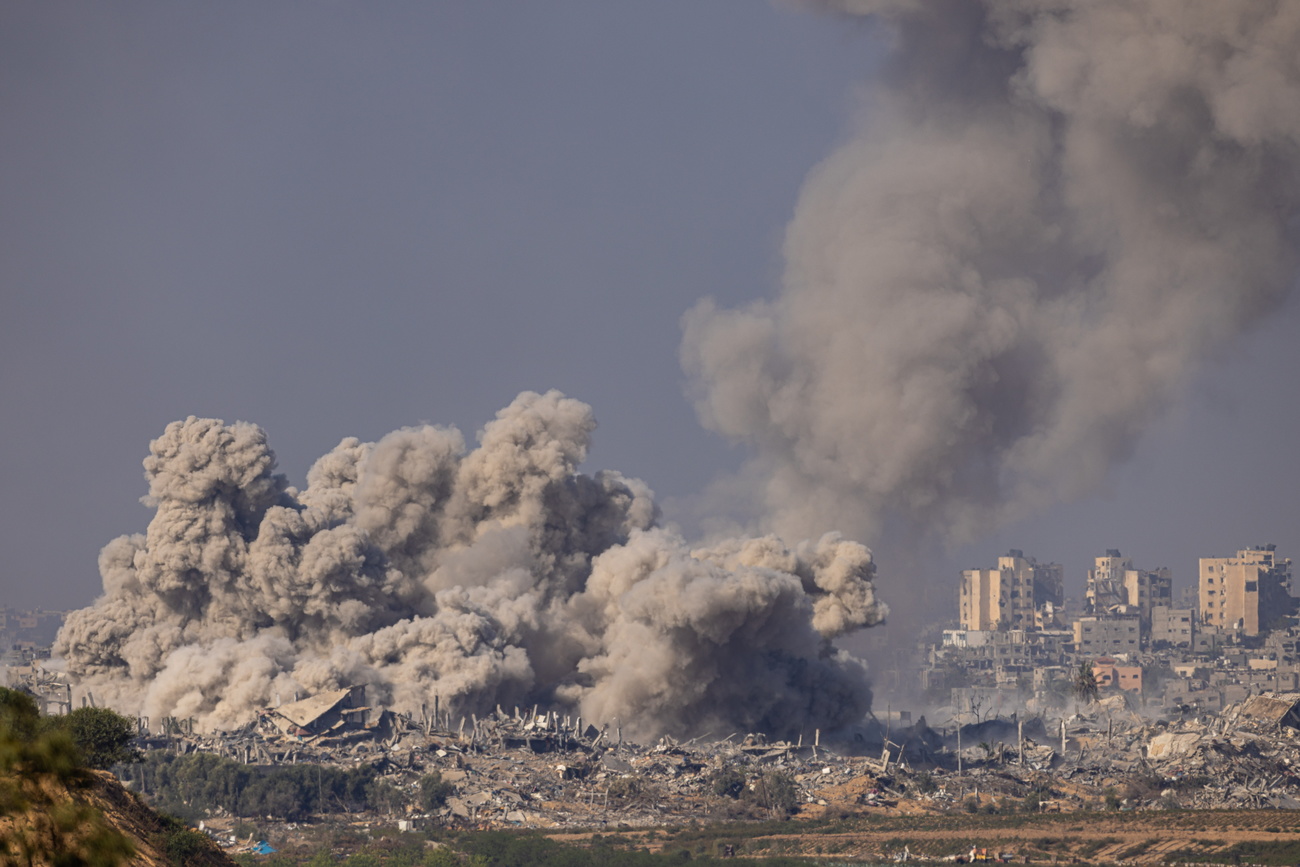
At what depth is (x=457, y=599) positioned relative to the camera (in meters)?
80.2

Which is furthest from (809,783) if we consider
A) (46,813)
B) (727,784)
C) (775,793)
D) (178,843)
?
(46,813)

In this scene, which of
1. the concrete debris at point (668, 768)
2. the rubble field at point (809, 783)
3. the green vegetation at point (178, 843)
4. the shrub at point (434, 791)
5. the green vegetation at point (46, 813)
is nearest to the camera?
the green vegetation at point (46, 813)

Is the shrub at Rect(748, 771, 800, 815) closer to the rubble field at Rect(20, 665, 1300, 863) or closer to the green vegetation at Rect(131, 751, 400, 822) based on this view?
the rubble field at Rect(20, 665, 1300, 863)

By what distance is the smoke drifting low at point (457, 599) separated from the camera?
78000 mm

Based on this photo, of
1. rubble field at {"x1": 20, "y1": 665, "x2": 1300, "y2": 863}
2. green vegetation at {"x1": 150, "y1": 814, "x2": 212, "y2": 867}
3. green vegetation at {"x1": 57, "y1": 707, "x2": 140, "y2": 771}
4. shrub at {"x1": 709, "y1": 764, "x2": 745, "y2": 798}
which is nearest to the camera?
green vegetation at {"x1": 150, "y1": 814, "x2": 212, "y2": 867}

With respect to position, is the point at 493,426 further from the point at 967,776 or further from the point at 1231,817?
the point at 1231,817

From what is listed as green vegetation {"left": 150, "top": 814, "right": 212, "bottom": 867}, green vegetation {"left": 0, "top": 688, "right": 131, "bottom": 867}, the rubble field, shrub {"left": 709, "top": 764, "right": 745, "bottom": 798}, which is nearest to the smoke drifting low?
the rubble field

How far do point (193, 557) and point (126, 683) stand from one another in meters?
6.54

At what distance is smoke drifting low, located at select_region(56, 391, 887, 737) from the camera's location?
78000 mm

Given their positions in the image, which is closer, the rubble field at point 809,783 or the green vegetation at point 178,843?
the green vegetation at point 178,843

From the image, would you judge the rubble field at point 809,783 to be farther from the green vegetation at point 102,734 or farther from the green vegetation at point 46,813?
the green vegetation at point 46,813

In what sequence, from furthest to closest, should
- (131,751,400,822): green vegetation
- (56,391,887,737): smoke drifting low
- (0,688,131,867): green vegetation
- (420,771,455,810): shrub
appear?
(56,391,887,737): smoke drifting low → (420,771,455,810): shrub → (131,751,400,822): green vegetation → (0,688,131,867): green vegetation

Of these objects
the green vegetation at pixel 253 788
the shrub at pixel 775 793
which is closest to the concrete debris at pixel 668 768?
the shrub at pixel 775 793

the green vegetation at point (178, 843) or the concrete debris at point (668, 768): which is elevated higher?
the concrete debris at point (668, 768)
